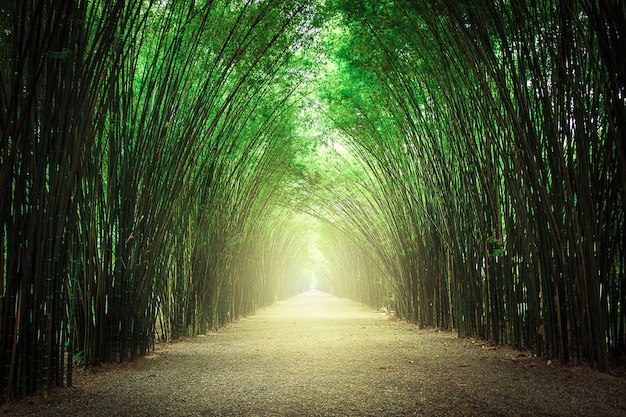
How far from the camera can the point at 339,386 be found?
3.00 metres

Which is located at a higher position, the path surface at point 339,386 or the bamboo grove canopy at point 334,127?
Answer: the bamboo grove canopy at point 334,127

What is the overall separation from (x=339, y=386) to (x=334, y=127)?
4.75 meters

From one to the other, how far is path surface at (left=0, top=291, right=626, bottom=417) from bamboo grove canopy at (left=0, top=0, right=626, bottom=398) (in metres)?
0.21

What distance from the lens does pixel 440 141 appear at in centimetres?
499

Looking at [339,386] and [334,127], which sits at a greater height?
[334,127]

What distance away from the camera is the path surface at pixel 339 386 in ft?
7.98

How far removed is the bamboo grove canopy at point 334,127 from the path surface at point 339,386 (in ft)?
0.69

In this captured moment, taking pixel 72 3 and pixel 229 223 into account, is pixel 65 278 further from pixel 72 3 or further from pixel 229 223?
pixel 229 223

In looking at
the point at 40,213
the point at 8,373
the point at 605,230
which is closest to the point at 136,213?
the point at 40,213

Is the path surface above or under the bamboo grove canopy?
under

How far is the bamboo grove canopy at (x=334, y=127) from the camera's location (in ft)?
8.22

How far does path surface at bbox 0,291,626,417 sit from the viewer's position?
2432mm

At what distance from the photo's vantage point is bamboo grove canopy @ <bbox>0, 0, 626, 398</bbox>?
98.7 inches

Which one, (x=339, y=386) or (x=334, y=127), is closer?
(x=339, y=386)
